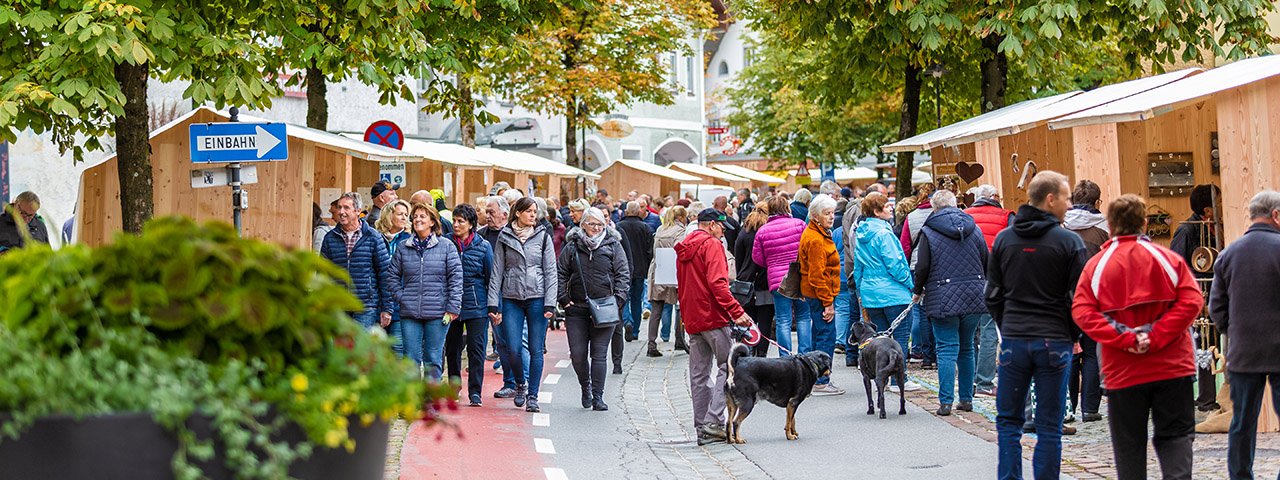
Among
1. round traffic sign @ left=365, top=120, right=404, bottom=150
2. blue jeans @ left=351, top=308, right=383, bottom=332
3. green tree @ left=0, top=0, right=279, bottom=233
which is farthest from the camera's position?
round traffic sign @ left=365, top=120, right=404, bottom=150

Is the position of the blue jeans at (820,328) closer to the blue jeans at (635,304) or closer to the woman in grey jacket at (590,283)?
the woman in grey jacket at (590,283)

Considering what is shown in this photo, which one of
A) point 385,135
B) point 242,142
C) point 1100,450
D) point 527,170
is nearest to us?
point 1100,450

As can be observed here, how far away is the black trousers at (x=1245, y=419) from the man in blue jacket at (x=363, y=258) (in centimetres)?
645

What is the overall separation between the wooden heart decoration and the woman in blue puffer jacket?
743 centimetres

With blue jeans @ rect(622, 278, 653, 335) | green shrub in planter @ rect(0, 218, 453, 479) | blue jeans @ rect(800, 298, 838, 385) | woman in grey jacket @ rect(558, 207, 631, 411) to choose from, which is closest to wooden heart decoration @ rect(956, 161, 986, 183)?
blue jeans @ rect(622, 278, 653, 335)

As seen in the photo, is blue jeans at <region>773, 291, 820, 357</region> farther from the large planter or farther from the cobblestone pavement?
the large planter

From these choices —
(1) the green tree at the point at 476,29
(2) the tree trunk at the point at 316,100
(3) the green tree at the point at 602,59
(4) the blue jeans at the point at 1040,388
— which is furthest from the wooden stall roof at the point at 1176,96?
(3) the green tree at the point at 602,59

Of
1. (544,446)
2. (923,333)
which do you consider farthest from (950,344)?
(923,333)

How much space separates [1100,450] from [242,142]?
7936mm

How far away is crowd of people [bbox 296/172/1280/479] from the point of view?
7270 millimetres

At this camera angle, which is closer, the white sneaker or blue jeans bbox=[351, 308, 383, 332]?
blue jeans bbox=[351, 308, 383, 332]

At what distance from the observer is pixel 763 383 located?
10.7 metres

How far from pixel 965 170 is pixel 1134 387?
11.4 m

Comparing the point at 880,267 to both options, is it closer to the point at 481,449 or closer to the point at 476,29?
the point at 481,449
